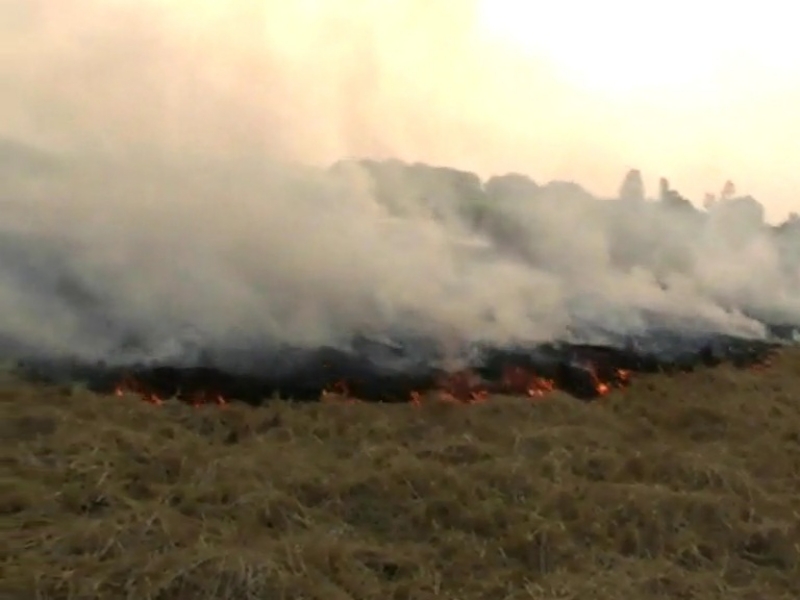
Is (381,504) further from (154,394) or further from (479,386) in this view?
(479,386)

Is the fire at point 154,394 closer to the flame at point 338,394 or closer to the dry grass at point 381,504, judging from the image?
the dry grass at point 381,504

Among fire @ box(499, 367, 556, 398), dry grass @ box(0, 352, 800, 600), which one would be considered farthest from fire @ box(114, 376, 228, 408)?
fire @ box(499, 367, 556, 398)

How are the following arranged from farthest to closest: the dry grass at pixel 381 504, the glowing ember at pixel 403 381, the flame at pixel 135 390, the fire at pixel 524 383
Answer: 1. the fire at pixel 524 383
2. the glowing ember at pixel 403 381
3. the flame at pixel 135 390
4. the dry grass at pixel 381 504

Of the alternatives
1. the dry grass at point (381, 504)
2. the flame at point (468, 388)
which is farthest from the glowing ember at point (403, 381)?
the dry grass at point (381, 504)

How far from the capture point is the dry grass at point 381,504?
322 centimetres

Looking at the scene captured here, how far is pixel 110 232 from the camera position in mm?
5973

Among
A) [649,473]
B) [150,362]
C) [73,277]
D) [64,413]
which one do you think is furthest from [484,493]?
[73,277]

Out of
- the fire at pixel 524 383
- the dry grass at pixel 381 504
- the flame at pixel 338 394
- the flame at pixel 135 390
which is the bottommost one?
the dry grass at pixel 381 504

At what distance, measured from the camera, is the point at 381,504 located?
12.9 ft

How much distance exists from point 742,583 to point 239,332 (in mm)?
3458

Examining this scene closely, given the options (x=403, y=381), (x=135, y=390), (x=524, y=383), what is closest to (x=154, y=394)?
(x=135, y=390)

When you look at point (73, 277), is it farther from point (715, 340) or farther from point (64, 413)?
point (715, 340)

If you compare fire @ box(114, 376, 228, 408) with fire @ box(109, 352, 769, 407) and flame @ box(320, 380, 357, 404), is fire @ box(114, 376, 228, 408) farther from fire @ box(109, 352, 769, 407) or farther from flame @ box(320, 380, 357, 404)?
flame @ box(320, 380, 357, 404)

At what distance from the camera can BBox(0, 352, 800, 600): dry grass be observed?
3221 mm
